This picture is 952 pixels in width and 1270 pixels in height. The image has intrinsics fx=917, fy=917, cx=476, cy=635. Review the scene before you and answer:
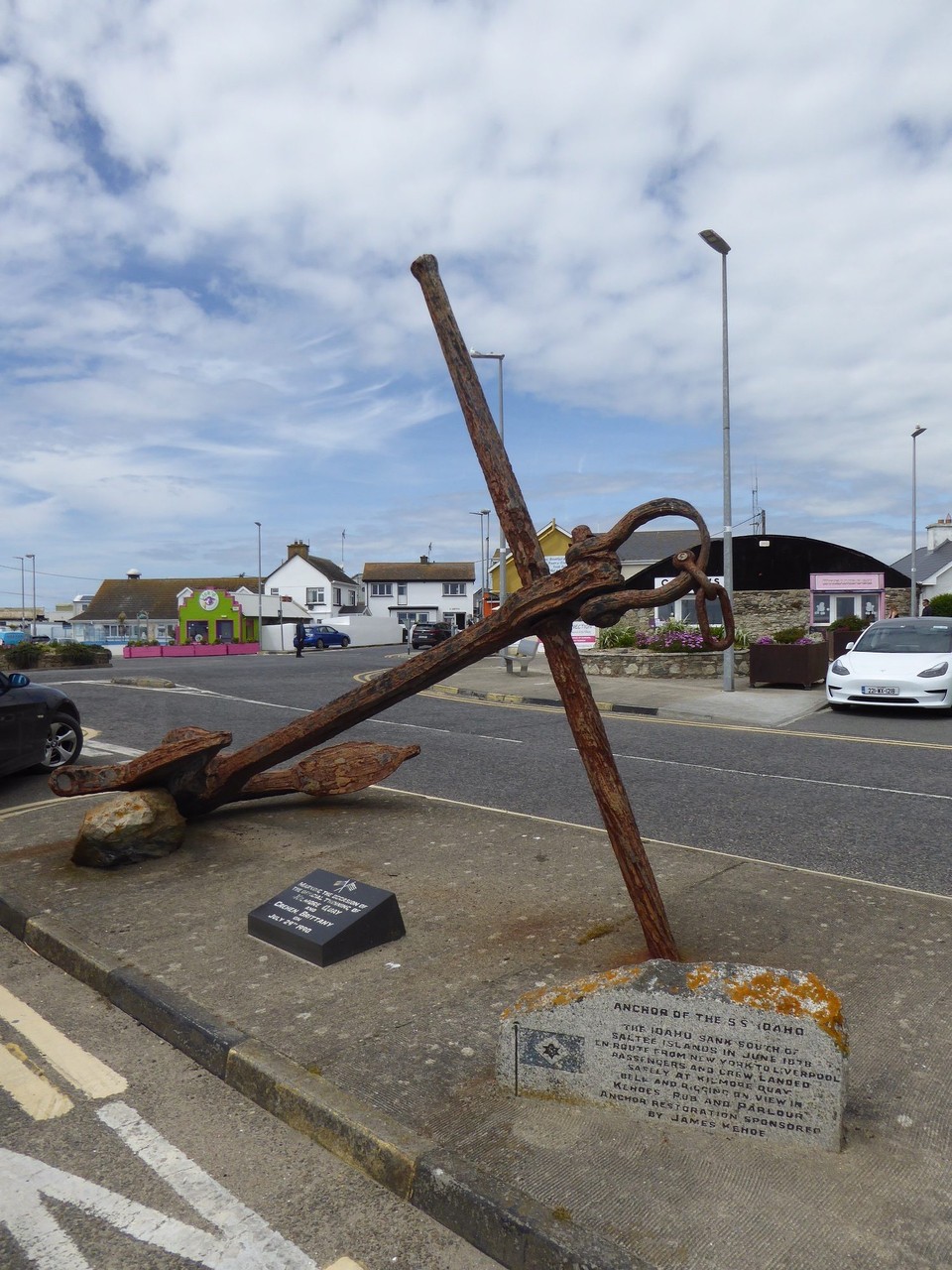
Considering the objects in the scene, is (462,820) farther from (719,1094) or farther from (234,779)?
(719,1094)

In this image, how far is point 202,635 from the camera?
2253 inches

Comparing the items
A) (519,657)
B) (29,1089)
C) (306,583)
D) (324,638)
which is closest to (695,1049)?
(29,1089)

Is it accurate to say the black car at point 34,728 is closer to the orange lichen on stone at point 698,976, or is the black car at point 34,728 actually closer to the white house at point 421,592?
the orange lichen on stone at point 698,976

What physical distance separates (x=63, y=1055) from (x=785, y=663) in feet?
57.0

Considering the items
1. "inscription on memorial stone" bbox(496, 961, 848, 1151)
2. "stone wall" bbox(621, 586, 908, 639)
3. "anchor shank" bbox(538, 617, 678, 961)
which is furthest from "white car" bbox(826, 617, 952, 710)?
"stone wall" bbox(621, 586, 908, 639)

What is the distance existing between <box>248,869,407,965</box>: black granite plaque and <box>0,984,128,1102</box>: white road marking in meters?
1.00

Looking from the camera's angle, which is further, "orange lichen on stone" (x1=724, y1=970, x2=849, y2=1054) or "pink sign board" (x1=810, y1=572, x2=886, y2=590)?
"pink sign board" (x1=810, y1=572, x2=886, y2=590)

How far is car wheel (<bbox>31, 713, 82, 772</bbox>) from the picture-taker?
9.78m

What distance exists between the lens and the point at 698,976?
288 cm

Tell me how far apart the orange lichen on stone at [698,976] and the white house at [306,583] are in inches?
2805

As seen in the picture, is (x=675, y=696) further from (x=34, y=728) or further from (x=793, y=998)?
(x=793, y=998)

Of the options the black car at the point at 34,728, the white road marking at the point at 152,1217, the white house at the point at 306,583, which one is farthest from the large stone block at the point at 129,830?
the white house at the point at 306,583

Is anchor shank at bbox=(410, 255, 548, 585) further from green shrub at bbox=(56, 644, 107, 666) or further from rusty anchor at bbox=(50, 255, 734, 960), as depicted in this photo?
green shrub at bbox=(56, 644, 107, 666)

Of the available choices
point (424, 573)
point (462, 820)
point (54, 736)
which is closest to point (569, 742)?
point (462, 820)
